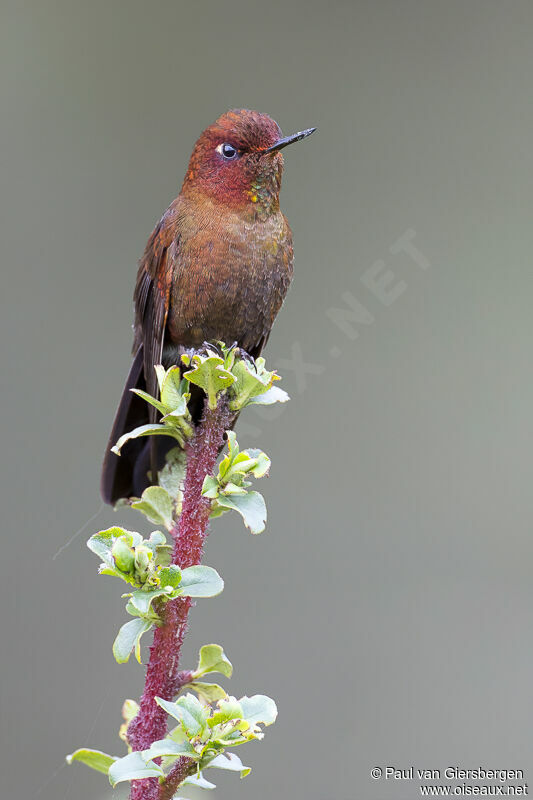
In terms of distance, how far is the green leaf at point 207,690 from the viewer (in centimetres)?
110

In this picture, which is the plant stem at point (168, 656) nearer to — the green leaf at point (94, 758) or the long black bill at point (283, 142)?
the green leaf at point (94, 758)

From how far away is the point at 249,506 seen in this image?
3.53 feet

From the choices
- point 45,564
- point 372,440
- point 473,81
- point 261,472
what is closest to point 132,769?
point 261,472

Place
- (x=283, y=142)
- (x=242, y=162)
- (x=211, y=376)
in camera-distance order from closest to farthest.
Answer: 1. (x=211, y=376)
2. (x=283, y=142)
3. (x=242, y=162)

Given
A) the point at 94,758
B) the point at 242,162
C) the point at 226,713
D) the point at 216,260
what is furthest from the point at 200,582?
the point at 242,162

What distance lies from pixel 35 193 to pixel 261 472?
9.86ft

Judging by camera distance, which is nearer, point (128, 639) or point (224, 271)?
point (128, 639)

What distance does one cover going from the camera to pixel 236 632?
304 centimetres

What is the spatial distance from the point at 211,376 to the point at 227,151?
836 millimetres

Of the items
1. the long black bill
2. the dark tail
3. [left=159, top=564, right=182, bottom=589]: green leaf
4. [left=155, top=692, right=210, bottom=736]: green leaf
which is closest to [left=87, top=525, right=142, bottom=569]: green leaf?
[left=159, top=564, right=182, bottom=589]: green leaf

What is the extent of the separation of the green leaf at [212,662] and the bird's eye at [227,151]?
111 cm

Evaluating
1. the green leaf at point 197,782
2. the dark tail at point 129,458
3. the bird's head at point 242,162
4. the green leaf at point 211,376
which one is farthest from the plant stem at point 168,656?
the bird's head at point 242,162

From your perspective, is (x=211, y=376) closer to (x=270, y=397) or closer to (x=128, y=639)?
(x=270, y=397)

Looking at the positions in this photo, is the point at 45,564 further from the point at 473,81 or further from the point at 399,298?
the point at 473,81
